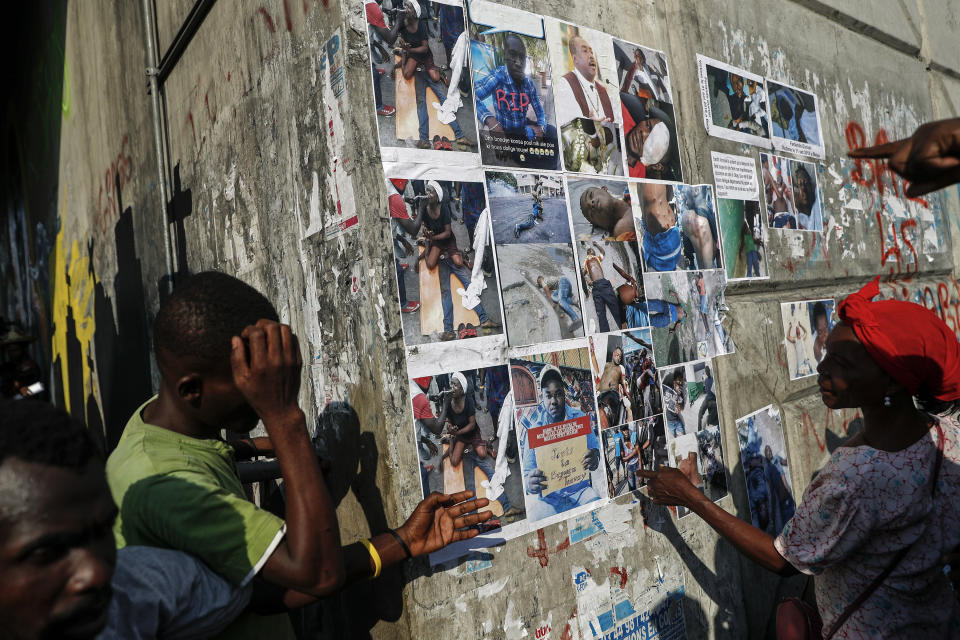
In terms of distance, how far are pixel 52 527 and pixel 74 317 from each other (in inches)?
214

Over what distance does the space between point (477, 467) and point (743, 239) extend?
5.83 ft

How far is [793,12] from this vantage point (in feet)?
11.6

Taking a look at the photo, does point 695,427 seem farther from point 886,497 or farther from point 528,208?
point 528,208

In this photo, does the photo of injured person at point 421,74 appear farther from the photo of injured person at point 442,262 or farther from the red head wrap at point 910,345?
the red head wrap at point 910,345

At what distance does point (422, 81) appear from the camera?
191 centimetres

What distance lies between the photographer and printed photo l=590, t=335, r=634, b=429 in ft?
7.25

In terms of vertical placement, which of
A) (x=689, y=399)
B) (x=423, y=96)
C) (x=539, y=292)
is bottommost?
(x=689, y=399)

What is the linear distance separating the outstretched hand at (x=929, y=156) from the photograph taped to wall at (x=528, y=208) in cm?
105

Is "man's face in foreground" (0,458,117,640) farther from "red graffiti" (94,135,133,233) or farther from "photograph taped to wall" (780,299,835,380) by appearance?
"red graffiti" (94,135,133,233)

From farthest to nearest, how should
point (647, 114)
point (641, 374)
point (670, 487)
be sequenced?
1. point (647, 114)
2. point (641, 374)
3. point (670, 487)

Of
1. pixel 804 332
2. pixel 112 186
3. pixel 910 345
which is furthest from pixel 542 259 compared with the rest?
pixel 112 186

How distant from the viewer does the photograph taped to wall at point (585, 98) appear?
2238 millimetres

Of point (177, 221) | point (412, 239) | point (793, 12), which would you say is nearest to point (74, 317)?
point (177, 221)

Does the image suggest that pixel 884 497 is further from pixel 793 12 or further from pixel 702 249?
pixel 793 12
